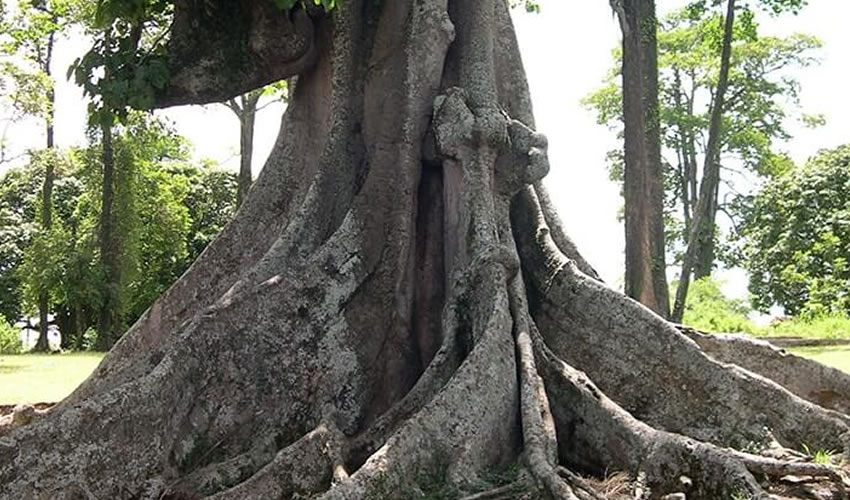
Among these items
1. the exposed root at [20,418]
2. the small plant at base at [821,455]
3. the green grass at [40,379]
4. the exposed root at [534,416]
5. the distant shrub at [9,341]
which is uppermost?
the exposed root at [534,416]

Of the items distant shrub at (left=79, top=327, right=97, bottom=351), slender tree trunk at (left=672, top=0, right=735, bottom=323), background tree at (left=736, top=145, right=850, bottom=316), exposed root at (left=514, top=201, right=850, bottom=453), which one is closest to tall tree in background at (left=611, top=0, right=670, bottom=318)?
slender tree trunk at (left=672, top=0, right=735, bottom=323)

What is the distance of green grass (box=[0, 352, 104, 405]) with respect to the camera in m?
11.8

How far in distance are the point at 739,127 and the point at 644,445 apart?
114 feet

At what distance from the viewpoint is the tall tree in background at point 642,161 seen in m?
13.4

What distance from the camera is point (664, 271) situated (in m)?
13.8

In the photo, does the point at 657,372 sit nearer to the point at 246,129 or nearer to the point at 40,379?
the point at 40,379

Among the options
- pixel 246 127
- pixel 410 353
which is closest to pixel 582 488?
pixel 410 353

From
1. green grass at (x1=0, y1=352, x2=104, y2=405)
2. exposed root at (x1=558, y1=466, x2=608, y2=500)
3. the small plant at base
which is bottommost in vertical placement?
green grass at (x1=0, y1=352, x2=104, y2=405)

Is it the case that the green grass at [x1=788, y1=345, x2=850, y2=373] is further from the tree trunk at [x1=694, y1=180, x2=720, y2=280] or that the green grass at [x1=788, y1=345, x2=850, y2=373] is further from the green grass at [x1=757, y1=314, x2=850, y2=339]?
the tree trunk at [x1=694, y1=180, x2=720, y2=280]

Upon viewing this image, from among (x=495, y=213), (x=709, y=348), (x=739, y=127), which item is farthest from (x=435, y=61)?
(x=739, y=127)

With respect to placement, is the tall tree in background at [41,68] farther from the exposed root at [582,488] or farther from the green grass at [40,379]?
the exposed root at [582,488]

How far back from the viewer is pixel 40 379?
14758mm

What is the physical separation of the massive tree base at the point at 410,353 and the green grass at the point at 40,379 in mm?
4434

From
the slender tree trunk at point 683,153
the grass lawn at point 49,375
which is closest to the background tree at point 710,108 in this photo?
the slender tree trunk at point 683,153
